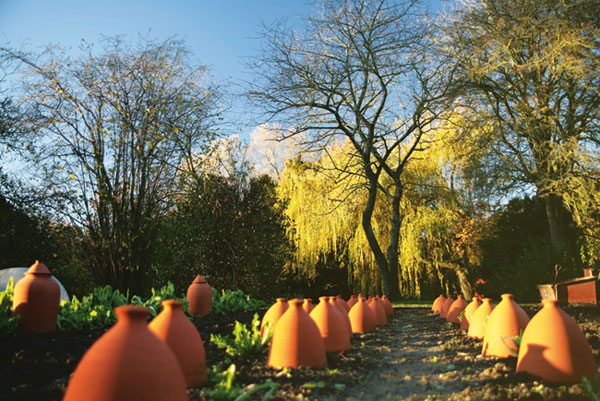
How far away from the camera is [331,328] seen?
4.67m

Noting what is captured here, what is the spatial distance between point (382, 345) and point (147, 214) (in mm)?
5014

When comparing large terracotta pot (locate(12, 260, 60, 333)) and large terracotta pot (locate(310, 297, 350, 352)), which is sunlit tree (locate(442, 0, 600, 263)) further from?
large terracotta pot (locate(12, 260, 60, 333))

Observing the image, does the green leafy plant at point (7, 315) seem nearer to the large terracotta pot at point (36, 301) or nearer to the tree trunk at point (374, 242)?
the large terracotta pot at point (36, 301)

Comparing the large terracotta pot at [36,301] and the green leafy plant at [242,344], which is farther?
the large terracotta pot at [36,301]

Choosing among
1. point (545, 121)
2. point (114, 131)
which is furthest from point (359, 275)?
point (114, 131)

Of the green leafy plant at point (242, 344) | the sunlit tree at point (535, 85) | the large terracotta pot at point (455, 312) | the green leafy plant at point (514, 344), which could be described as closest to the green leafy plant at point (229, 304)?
the green leafy plant at point (242, 344)

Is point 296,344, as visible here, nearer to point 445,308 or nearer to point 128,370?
point 128,370

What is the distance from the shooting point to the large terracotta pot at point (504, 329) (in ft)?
13.9

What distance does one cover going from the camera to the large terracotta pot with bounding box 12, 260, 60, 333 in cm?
499

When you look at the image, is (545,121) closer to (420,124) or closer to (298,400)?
(420,124)

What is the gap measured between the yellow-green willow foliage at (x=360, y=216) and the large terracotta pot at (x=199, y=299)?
8098 millimetres

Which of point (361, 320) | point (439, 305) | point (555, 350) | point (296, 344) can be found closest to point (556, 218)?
point (439, 305)

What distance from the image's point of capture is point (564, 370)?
3.23 m

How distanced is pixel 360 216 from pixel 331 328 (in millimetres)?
11636
